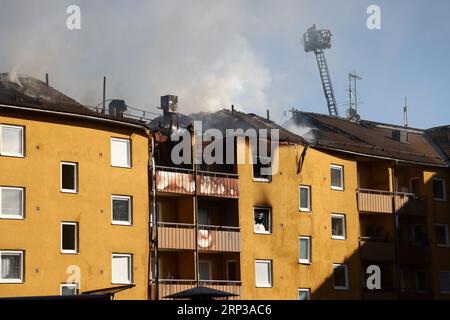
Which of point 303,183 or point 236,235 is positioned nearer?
point 236,235

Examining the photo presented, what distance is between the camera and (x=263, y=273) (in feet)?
180

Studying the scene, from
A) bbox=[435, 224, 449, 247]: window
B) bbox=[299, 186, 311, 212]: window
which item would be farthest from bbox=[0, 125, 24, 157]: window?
bbox=[435, 224, 449, 247]: window

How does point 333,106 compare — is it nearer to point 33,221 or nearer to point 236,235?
point 236,235

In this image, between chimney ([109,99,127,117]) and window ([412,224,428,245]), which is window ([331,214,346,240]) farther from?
chimney ([109,99,127,117])

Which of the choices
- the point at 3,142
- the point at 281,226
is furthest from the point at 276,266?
the point at 3,142

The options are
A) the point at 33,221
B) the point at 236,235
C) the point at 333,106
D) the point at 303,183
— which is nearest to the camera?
the point at 33,221

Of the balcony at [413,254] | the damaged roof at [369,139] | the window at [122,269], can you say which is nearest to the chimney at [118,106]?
the window at [122,269]

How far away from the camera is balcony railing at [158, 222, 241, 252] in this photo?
5059 cm

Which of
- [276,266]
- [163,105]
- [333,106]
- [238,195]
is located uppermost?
[333,106]

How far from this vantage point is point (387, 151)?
213ft

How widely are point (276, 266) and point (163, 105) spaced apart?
1268cm

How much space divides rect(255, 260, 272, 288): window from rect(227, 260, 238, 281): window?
4.08 ft

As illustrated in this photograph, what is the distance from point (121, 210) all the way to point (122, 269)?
3042 millimetres

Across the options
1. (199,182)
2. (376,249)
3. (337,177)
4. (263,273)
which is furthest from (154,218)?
(376,249)
